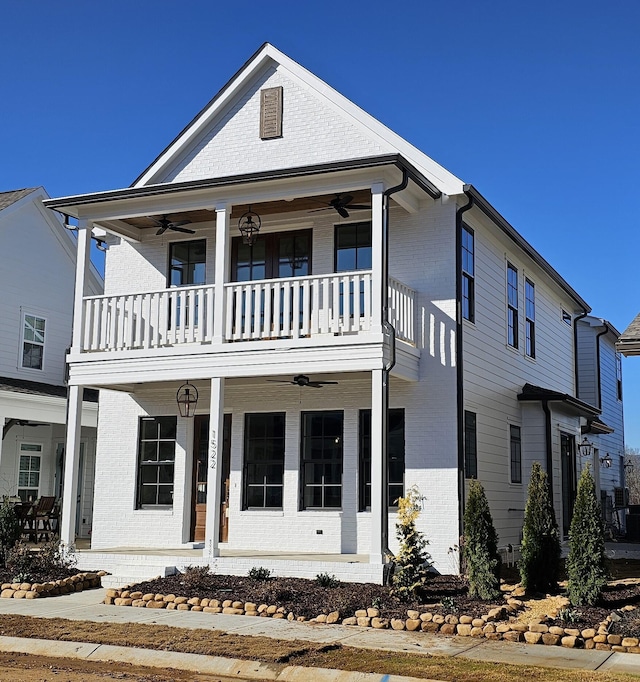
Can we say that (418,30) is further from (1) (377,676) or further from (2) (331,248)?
(1) (377,676)

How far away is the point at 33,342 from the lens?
77.8 feet

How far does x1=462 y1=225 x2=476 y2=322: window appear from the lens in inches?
636

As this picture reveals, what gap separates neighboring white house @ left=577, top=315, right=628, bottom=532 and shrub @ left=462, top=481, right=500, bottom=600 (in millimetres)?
11848

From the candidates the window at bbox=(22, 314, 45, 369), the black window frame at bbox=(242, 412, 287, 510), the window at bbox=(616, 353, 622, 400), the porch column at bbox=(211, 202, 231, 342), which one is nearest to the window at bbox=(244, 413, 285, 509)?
the black window frame at bbox=(242, 412, 287, 510)

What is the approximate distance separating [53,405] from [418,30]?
12.1m

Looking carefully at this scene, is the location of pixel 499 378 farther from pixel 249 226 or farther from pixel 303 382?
pixel 249 226

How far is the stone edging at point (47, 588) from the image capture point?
43.8ft

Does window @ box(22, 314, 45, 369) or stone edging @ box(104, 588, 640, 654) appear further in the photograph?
window @ box(22, 314, 45, 369)

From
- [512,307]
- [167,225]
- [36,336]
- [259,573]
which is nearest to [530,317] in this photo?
[512,307]

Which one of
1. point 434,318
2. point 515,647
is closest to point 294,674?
point 515,647

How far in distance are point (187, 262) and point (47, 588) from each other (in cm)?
704

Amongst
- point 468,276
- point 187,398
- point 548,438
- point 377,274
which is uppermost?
point 468,276

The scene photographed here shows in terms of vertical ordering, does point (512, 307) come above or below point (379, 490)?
above

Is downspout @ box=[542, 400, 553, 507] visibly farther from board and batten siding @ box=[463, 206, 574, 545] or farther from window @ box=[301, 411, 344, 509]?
window @ box=[301, 411, 344, 509]
